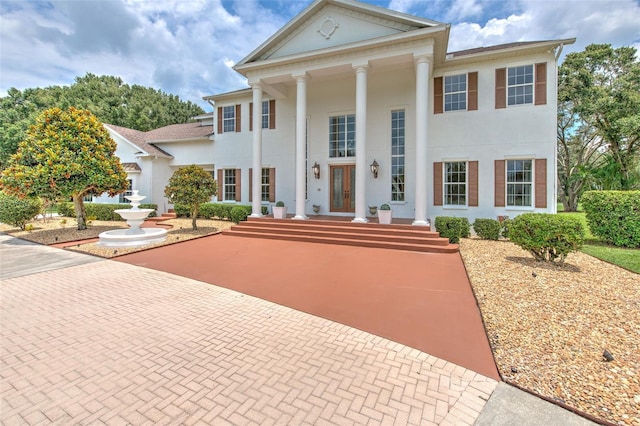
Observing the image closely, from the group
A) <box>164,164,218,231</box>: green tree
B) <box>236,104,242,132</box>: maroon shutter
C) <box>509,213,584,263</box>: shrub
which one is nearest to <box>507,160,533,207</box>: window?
<box>509,213,584,263</box>: shrub

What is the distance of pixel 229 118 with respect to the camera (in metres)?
16.7

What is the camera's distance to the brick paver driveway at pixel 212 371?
251 cm

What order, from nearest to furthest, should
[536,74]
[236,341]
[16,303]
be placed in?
[236,341] < [16,303] < [536,74]

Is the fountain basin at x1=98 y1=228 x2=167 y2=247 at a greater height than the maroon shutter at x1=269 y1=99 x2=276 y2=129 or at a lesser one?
lesser

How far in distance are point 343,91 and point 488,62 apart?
6.21 meters

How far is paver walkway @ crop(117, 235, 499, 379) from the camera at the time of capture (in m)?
3.97

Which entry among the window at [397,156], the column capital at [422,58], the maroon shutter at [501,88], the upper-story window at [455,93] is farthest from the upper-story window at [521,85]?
the window at [397,156]

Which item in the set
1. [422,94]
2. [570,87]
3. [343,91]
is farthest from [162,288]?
[570,87]

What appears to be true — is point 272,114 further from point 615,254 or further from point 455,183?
point 615,254

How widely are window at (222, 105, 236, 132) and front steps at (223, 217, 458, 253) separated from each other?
690 centimetres

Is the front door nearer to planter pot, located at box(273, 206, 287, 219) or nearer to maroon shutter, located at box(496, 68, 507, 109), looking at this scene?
planter pot, located at box(273, 206, 287, 219)

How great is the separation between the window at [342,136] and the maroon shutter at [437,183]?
381cm

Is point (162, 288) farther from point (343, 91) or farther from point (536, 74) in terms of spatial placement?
point (536, 74)

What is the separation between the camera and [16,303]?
519cm
